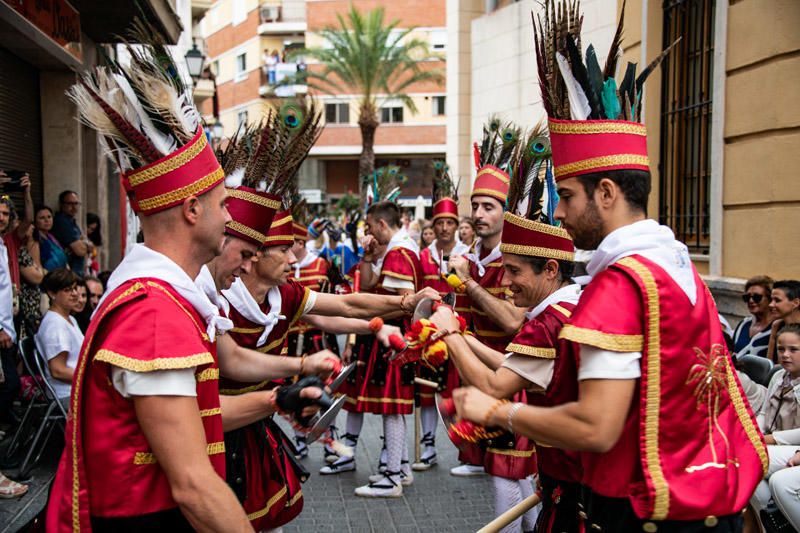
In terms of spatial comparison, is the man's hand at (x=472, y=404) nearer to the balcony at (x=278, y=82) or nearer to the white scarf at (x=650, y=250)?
the white scarf at (x=650, y=250)

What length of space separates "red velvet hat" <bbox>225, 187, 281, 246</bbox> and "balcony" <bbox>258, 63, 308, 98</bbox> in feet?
109

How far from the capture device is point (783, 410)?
17.8 ft

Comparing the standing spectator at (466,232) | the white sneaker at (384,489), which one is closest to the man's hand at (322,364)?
the white sneaker at (384,489)

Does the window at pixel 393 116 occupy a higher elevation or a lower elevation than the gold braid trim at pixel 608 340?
higher

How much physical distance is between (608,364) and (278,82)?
39.9 metres

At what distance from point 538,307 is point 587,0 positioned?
406 inches

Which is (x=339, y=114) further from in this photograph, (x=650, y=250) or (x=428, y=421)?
(x=650, y=250)

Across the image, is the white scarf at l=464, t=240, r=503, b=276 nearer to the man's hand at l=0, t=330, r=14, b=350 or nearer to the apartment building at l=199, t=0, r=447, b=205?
the man's hand at l=0, t=330, r=14, b=350

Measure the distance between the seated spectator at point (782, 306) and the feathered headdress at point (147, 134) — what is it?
17.0 feet

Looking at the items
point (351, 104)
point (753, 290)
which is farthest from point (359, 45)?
point (753, 290)

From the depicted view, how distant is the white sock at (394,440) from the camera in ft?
21.9

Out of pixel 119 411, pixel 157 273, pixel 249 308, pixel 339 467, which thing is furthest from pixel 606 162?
pixel 339 467

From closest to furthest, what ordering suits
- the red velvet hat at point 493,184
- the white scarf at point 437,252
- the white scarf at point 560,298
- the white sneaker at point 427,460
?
the white scarf at point 560,298 → the red velvet hat at point 493,184 → the white sneaker at point 427,460 → the white scarf at point 437,252

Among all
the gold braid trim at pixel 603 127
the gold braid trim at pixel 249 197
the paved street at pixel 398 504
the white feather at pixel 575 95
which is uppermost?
the white feather at pixel 575 95
